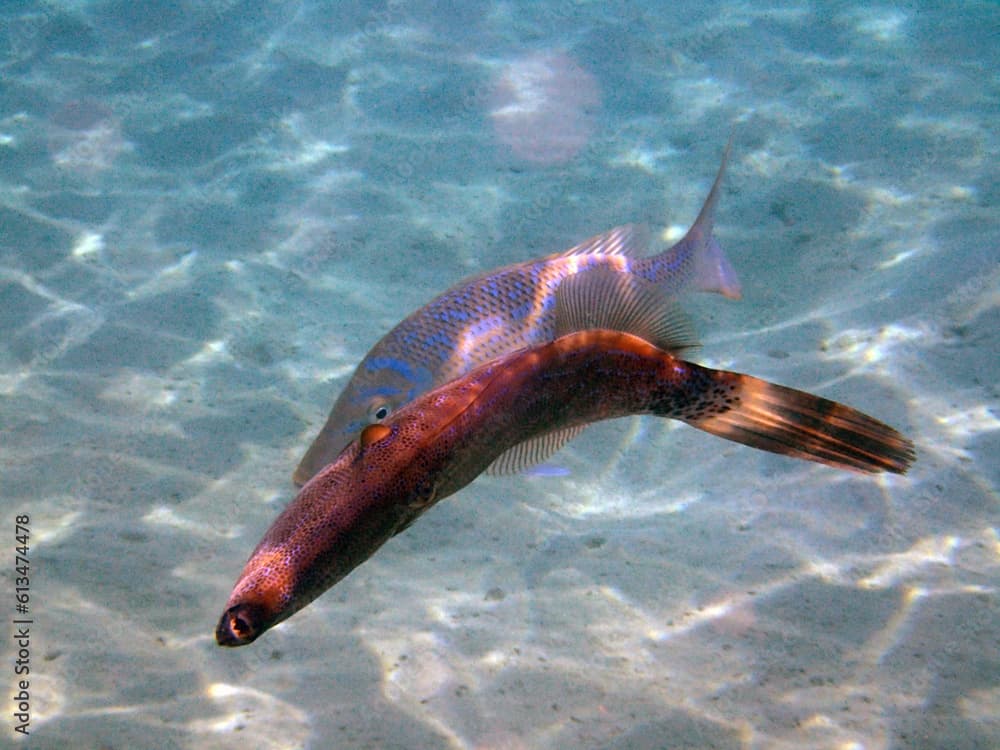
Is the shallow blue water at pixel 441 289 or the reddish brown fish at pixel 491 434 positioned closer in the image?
the reddish brown fish at pixel 491 434

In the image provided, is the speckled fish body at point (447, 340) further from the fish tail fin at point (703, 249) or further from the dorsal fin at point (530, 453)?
the dorsal fin at point (530, 453)

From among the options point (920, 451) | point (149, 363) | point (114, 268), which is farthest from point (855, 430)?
point (114, 268)

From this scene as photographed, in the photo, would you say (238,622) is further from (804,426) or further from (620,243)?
(620,243)

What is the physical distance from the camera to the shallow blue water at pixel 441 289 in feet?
9.30

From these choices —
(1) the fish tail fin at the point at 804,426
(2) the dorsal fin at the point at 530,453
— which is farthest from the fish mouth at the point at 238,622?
(1) the fish tail fin at the point at 804,426

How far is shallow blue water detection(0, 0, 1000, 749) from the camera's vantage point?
9.30ft

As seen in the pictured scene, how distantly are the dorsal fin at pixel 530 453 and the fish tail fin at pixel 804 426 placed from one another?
331 millimetres

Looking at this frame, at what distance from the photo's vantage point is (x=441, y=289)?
19.8 ft

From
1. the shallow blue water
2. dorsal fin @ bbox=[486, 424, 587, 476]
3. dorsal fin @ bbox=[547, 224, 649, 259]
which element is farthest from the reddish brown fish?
dorsal fin @ bbox=[547, 224, 649, 259]

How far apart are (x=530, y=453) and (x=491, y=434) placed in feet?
1.06

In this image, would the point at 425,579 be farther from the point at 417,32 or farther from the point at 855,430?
the point at 417,32

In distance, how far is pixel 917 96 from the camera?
323 inches

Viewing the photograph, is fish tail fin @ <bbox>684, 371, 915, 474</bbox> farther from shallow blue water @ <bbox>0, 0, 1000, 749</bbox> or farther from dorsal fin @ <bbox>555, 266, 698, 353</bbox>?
shallow blue water @ <bbox>0, 0, 1000, 749</bbox>

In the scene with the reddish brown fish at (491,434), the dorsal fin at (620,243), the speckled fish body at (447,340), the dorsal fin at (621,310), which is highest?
the dorsal fin at (620,243)
